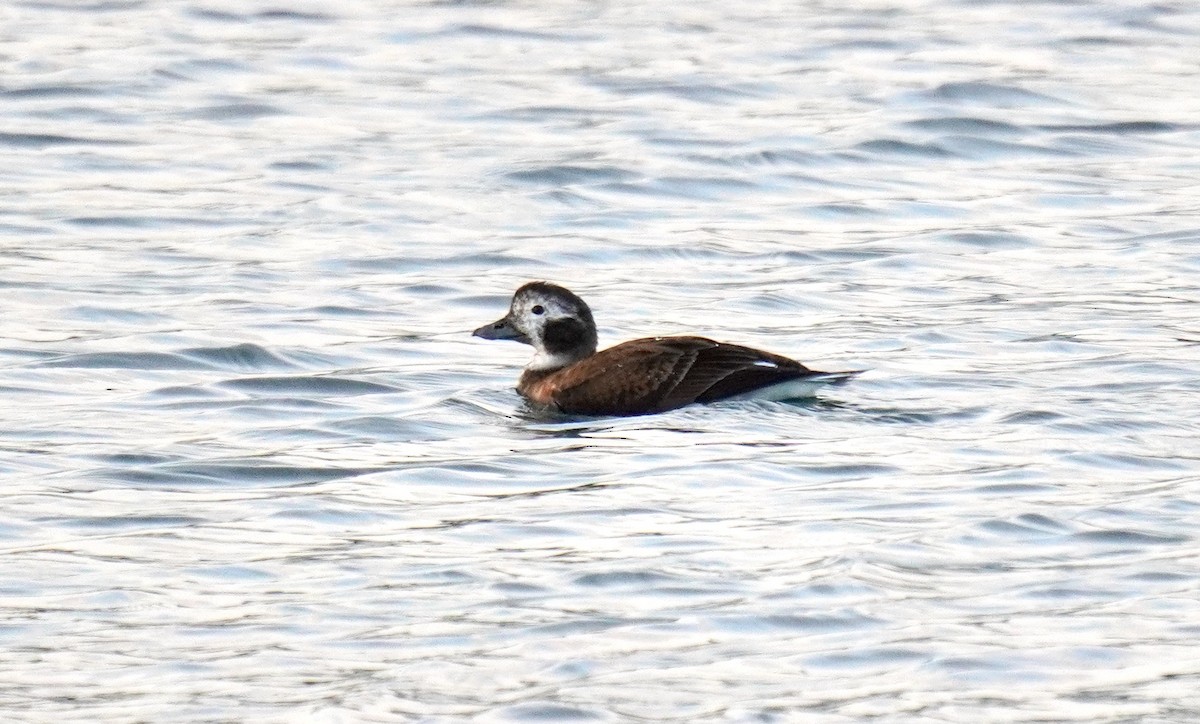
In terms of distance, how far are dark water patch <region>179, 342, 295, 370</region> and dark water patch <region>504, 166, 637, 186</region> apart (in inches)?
209

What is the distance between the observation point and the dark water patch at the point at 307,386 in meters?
12.1

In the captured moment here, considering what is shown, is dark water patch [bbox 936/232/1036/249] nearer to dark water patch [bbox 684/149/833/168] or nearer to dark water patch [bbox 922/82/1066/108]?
dark water patch [bbox 684/149/833/168]

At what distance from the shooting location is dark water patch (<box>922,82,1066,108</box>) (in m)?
21.0

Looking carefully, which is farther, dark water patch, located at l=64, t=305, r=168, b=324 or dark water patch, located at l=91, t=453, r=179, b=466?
dark water patch, located at l=64, t=305, r=168, b=324

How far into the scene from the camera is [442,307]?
14.3 meters

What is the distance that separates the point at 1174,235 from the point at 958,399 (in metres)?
5.18

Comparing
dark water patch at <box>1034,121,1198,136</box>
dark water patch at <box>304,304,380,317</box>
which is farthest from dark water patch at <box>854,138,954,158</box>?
dark water patch at <box>304,304,380,317</box>

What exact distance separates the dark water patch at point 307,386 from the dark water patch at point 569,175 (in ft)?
19.2

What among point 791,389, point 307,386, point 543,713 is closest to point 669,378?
point 791,389

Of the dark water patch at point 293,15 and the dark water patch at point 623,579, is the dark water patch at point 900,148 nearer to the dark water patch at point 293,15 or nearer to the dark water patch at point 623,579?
the dark water patch at point 293,15

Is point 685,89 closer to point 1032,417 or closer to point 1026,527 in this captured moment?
point 1032,417

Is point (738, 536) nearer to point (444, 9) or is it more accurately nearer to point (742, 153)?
point (742, 153)

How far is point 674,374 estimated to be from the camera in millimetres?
11156

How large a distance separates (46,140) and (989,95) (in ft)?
26.5
